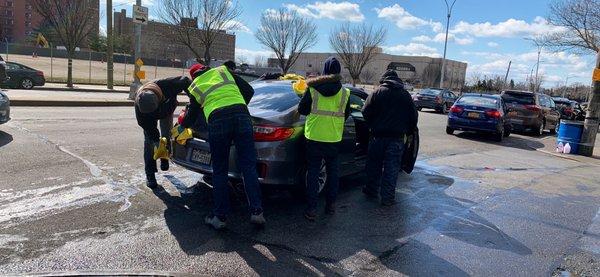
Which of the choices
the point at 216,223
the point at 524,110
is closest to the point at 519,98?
the point at 524,110

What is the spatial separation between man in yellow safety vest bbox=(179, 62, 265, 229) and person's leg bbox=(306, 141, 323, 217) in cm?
69

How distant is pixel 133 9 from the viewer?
18969 millimetres

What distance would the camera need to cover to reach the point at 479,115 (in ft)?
47.5

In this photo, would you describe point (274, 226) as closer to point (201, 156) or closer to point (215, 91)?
point (201, 156)

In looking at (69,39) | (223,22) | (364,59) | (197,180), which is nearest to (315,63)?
(364,59)

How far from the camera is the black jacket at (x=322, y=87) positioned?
5020 mm

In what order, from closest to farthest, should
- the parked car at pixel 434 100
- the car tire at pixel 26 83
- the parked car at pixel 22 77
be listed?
the parked car at pixel 22 77 → the car tire at pixel 26 83 → the parked car at pixel 434 100

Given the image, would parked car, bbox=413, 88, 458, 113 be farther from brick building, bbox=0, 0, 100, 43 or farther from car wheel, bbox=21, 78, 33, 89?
brick building, bbox=0, 0, 100, 43

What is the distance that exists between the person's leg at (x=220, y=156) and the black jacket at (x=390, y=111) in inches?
84.0

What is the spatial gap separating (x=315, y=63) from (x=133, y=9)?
309ft

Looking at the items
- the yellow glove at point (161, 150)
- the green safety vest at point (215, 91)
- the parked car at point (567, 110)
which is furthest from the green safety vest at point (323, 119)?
the parked car at point (567, 110)

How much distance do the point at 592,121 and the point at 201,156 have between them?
38.4 feet

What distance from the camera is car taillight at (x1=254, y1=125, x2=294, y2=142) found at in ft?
16.3

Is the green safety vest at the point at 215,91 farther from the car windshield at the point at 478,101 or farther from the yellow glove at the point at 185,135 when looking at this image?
the car windshield at the point at 478,101
